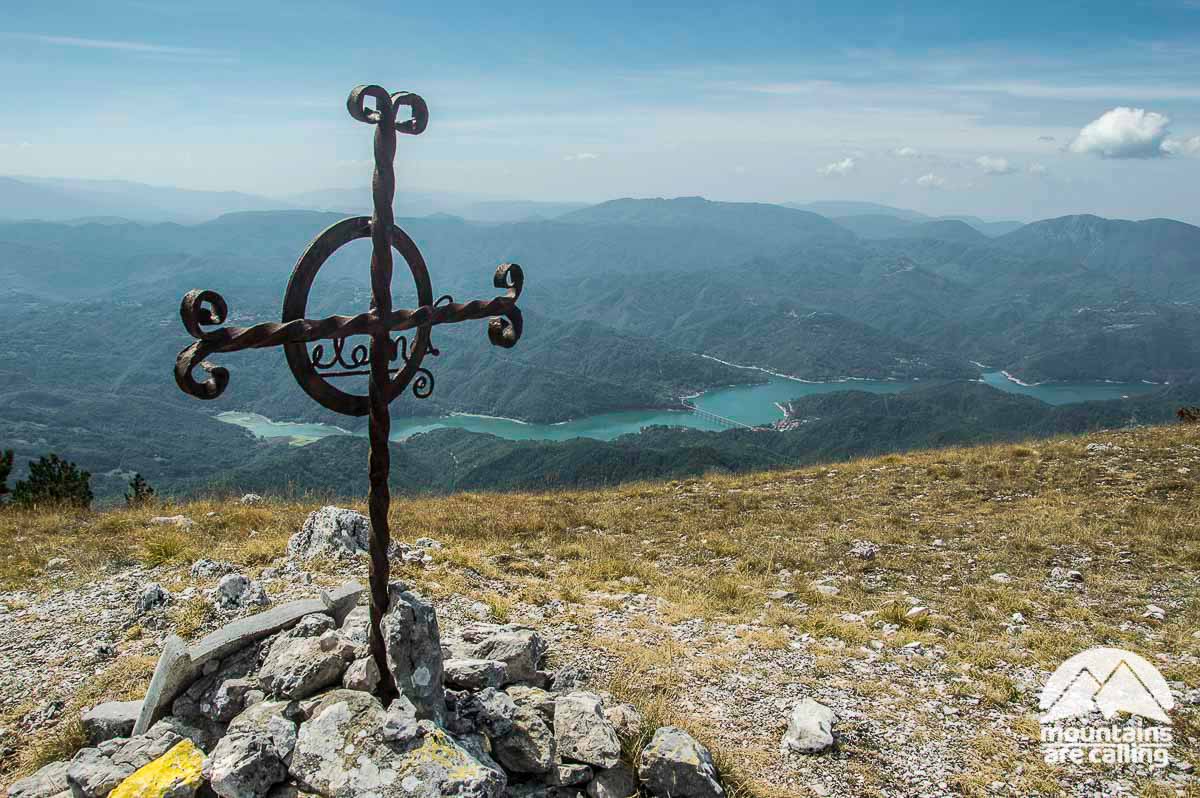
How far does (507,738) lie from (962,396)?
190 metres

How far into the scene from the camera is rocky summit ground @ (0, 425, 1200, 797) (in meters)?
6.16

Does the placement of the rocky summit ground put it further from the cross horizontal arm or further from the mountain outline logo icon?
the cross horizontal arm

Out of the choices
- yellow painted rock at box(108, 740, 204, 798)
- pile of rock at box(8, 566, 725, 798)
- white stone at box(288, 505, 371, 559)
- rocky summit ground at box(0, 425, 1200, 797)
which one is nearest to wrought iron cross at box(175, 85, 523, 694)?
pile of rock at box(8, 566, 725, 798)

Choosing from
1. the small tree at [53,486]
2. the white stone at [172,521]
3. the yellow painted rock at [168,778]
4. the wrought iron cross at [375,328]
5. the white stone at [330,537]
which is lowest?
the small tree at [53,486]

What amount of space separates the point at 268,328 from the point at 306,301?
587 mm

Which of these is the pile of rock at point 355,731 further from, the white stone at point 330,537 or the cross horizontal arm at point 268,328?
the white stone at point 330,537

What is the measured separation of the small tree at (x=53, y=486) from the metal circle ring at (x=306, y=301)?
532 inches

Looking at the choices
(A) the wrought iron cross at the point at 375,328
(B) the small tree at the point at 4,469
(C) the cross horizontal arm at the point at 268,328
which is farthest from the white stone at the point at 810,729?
(B) the small tree at the point at 4,469

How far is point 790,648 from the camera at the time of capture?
8344 millimetres

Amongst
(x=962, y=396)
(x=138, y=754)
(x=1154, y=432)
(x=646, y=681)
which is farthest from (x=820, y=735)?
(x=962, y=396)

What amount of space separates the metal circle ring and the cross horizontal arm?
16cm

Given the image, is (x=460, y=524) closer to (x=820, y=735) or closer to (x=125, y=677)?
(x=125, y=677)

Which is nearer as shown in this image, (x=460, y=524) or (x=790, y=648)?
(x=790, y=648)

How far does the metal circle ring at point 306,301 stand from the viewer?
14.9 ft
